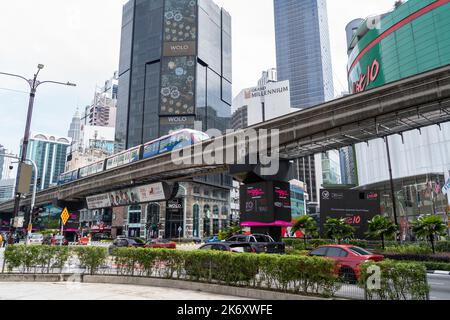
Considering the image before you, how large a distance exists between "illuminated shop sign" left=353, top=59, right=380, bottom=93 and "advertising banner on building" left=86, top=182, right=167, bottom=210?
60418 mm

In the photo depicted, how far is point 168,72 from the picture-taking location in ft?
374

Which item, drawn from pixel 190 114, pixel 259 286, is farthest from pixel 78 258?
pixel 190 114

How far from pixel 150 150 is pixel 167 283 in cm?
2744

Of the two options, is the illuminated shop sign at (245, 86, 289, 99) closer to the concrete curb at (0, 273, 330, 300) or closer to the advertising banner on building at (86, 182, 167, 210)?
the advertising banner on building at (86, 182, 167, 210)

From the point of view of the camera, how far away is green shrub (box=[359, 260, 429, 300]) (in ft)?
27.2

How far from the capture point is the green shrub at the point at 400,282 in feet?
27.2

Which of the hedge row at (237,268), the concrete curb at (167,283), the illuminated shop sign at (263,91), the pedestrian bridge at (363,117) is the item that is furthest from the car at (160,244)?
the illuminated shop sign at (263,91)

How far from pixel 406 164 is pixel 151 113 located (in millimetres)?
77620

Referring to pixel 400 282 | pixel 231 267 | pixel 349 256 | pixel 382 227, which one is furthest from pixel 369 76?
pixel 400 282

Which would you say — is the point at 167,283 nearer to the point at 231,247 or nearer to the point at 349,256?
the point at 231,247

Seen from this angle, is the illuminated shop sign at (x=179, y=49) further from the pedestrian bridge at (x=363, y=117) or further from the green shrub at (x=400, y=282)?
the green shrub at (x=400, y=282)

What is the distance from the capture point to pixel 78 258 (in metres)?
15.9

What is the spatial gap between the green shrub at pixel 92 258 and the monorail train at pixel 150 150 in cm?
1987

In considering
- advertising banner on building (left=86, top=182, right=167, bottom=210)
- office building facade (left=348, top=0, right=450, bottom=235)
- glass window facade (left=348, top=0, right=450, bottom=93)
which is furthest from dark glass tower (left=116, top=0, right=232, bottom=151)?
advertising banner on building (left=86, top=182, right=167, bottom=210)
